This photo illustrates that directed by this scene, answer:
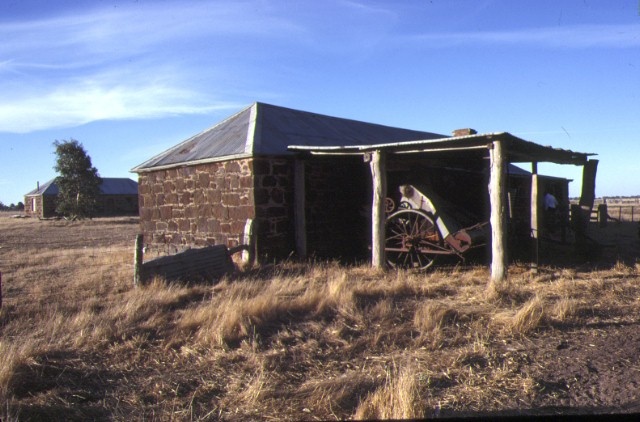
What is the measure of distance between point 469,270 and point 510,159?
12.7 feet

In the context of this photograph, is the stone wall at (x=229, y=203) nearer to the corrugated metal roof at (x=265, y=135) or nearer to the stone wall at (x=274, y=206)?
the stone wall at (x=274, y=206)

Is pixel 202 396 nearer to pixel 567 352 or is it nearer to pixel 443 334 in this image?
pixel 443 334

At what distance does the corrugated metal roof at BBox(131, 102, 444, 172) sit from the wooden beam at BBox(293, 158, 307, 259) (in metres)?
0.49

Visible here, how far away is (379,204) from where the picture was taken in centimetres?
1095

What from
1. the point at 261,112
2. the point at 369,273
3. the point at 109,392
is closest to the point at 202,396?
the point at 109,392

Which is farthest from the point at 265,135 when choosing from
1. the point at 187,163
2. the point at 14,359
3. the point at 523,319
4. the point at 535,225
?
the point at 14,359

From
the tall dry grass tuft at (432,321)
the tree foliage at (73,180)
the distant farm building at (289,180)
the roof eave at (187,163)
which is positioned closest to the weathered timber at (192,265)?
the distant farm building at (289,180)

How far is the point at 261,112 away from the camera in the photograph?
46.3ft

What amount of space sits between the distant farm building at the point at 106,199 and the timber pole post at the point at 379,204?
41596 mm

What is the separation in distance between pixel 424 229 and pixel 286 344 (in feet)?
21.3

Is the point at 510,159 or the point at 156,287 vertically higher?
the point at 510,159

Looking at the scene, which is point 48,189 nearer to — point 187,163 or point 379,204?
point 187,163

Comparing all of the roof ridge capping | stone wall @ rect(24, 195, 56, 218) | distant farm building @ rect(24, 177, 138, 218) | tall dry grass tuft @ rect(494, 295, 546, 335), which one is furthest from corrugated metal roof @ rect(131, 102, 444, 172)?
stone wall @ rect(24, 195, 56, 218)

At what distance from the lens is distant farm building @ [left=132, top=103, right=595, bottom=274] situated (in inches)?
462
